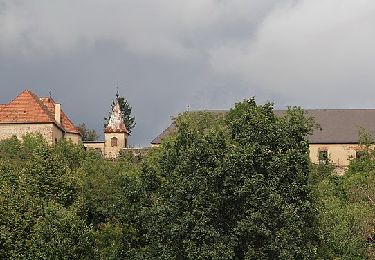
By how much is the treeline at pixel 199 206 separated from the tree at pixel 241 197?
43mm

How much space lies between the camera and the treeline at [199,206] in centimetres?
2886

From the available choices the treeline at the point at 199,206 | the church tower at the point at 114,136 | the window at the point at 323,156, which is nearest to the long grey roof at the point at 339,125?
the window at the point at 323,156

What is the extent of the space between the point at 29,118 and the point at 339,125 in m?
31.8

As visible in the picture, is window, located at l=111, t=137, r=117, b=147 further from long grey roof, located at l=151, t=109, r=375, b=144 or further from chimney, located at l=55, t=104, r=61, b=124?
chimney, located at l=55, t=104, r=61, b=124

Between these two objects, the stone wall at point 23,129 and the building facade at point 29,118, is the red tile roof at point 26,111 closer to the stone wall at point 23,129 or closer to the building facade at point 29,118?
the building facade at point 29,118

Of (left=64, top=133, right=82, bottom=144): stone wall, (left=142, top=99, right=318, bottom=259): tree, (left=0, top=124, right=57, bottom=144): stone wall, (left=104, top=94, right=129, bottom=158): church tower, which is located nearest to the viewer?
(left=142, top=99, right=318, bottom=259): tree

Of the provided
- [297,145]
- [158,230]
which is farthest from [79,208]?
[297,145]

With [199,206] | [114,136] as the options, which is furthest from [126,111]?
[199,206]

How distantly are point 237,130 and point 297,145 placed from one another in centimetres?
273

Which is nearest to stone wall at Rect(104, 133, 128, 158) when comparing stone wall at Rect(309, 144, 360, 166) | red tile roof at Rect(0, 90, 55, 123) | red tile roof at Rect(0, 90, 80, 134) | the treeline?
red tile roof at Rect(0, 90, 80, 134)

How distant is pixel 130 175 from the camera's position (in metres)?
37.0

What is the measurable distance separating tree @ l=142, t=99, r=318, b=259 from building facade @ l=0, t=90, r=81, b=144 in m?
38.3

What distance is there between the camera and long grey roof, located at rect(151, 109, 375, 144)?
243 feet

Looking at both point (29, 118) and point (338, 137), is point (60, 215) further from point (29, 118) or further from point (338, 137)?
point (338, 137)
